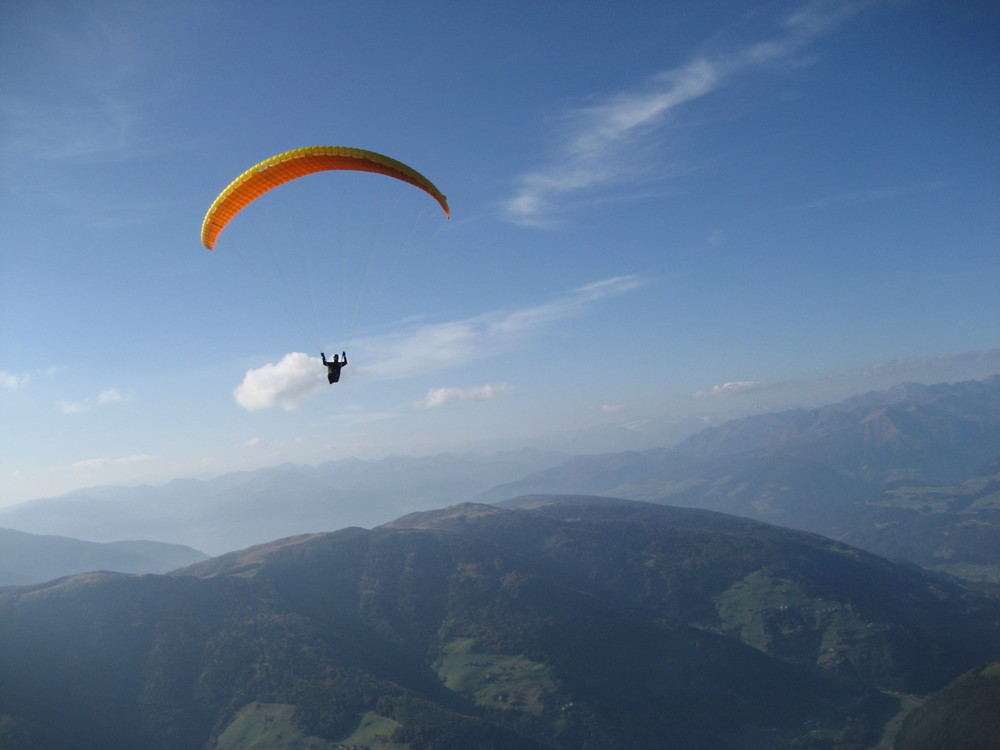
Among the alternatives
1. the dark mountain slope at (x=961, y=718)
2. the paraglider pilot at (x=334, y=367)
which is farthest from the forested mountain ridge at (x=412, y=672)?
the paraglider pilot at (x=334, y=367)

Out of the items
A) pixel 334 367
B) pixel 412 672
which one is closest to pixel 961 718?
pixel 412 672

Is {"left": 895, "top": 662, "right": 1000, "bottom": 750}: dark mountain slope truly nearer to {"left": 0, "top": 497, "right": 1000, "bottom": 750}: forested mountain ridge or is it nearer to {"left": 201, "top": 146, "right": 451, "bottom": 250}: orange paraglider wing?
{"left": 0, "top": 497, "right": 1000, "bottom": 750}: forested mountain ridge

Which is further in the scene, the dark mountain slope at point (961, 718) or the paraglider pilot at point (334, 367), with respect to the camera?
the dark mountain slope at point (961, 718)

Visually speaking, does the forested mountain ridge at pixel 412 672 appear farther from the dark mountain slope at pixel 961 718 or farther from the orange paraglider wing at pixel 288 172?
the orange paraglider wing at pixel 288 172

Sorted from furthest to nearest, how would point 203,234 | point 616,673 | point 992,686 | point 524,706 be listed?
point 616,673, point 524,706, point 992,686, point 203,234

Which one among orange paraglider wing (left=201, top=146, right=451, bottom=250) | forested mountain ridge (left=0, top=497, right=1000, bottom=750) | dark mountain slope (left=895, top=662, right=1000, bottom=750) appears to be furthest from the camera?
forested mountain ridge (left=0, top=497, right=1000, bottom=750)

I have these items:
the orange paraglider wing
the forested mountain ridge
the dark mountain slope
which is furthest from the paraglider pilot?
the dark mountain slope

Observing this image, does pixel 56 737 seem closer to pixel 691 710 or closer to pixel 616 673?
pixel 616 673

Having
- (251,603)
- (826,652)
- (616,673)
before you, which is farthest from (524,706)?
(826,652)
